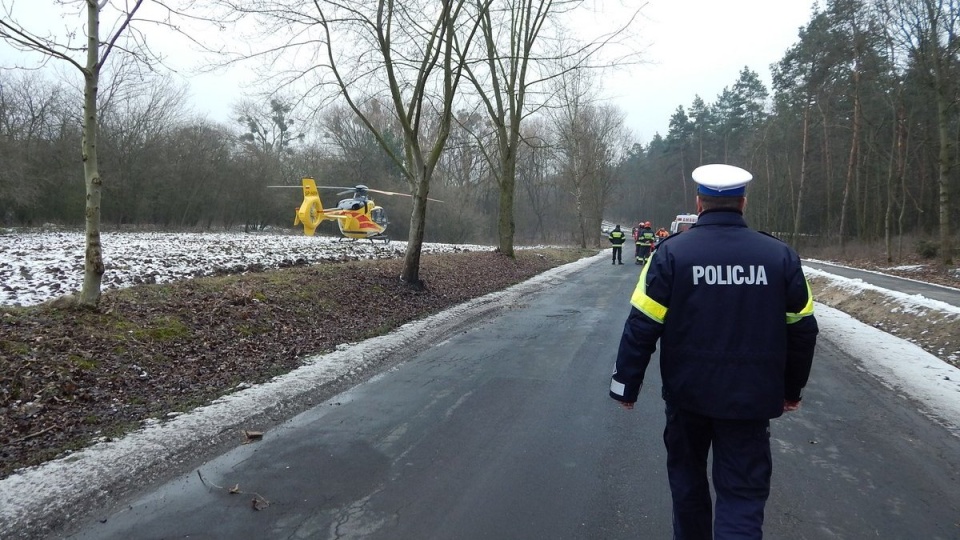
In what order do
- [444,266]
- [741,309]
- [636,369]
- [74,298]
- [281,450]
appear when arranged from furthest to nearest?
[444,266]
[74,298]
[281,450]
[636,369]
[741,309]

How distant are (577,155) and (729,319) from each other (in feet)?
140

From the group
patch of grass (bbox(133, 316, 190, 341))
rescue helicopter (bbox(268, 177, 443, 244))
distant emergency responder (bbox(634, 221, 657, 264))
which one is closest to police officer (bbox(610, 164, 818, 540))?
patch of grass (bbox(133, 316, 190, 341))

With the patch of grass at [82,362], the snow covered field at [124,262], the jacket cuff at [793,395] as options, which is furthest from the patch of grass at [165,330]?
the jacket cuff at [793,395]

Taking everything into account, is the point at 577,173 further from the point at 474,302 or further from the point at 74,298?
the point at 74,298

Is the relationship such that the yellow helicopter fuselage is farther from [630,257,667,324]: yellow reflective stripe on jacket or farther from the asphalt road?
[630,257,667,324]: yellow reflective stripe on jacket

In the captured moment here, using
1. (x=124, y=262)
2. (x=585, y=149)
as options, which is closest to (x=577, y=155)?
(x=585, y=149)

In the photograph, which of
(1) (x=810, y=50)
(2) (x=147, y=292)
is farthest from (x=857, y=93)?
(2) (x=147, y=292)

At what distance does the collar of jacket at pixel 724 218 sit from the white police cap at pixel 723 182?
9 centimetres

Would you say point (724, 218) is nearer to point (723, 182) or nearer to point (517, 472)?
point (723, 182)

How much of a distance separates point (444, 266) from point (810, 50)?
29375 mm

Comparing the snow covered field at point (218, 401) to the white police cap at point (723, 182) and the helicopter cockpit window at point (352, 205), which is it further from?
the helicopter cockpit window at point (352, 205)

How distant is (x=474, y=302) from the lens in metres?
14.5

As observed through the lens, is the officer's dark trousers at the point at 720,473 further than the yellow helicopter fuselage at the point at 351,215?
No

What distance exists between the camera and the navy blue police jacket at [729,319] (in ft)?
9.14
